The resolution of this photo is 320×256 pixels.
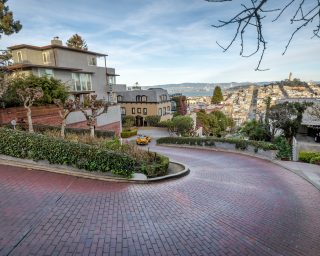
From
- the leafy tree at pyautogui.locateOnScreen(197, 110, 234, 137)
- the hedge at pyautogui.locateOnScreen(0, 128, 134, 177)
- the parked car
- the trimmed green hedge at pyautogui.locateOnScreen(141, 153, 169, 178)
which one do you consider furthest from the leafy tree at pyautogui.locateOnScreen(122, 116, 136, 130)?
the hedge at pyautogui.locateOnScreen(0, 128, 134, 177)

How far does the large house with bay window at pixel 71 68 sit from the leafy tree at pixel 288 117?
60.1 ft

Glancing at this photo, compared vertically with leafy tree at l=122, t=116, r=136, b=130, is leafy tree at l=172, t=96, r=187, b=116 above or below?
above

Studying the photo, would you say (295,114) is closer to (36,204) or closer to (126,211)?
(126,211)

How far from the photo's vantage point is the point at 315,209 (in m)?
8.96

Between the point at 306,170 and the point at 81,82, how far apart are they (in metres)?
26.5

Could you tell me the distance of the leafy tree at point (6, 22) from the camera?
15.9m

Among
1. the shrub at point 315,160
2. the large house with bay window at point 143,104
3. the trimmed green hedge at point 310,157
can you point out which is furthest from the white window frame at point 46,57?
the shrub at point 315,160

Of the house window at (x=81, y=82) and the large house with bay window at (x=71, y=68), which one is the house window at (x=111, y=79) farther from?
the house window at (x=81, y=82)

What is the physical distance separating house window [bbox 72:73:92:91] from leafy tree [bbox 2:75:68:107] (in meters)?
9.23

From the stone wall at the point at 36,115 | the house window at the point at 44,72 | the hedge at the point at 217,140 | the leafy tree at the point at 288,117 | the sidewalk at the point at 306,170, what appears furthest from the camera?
the house window at the point at 44,72

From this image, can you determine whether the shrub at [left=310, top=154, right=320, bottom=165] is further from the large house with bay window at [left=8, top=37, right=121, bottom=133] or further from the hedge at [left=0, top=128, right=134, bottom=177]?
the large house with bay window at [left=8, top=37, right=121, bottom=133]

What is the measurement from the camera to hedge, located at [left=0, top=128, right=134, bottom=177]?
32.0 feet

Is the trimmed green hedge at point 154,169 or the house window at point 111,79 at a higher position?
the house window at point 111,79

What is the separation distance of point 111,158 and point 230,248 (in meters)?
6.10
